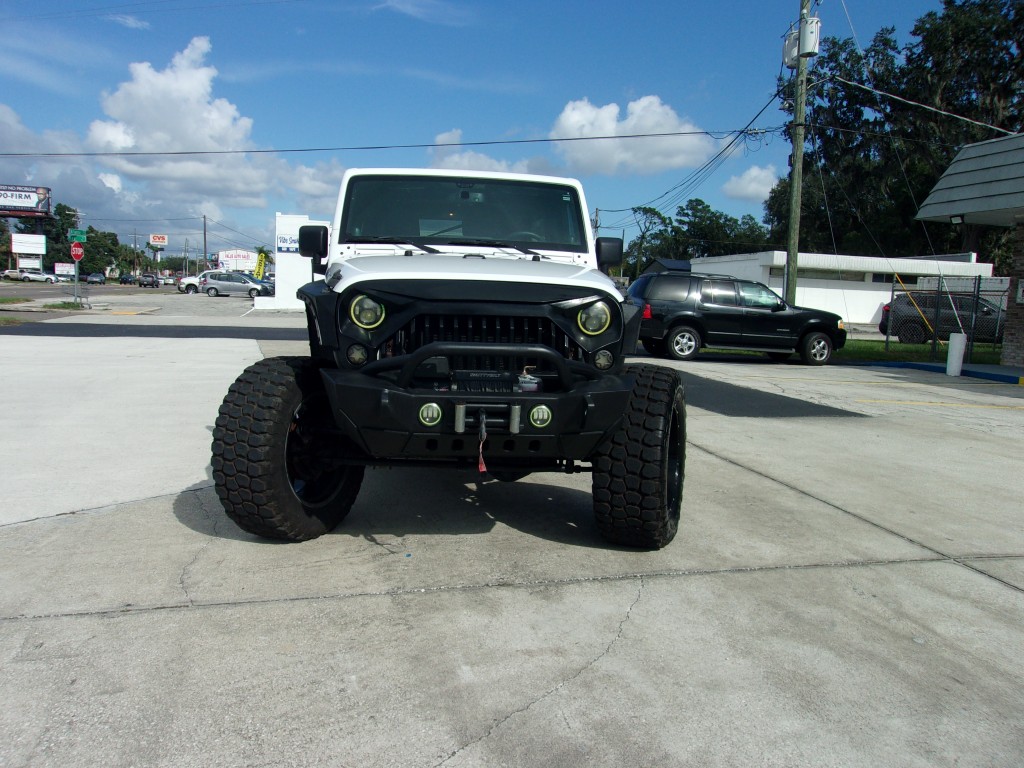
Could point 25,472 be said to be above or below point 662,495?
below

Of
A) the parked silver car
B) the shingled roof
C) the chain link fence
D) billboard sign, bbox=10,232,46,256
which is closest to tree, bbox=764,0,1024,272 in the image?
the chain link fence

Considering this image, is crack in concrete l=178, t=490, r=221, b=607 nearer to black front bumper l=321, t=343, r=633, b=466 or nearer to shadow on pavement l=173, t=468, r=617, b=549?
shadow on pavement l=173, t=468, r=617, b=549

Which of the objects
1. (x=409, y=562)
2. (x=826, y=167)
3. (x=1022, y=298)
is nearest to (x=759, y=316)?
(x=1022, y=298)

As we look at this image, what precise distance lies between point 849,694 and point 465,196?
3629 millimetres

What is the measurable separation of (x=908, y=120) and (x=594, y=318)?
1851 inches

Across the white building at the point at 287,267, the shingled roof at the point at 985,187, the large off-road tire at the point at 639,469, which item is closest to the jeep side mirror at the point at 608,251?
the large off-road tire at the point at 639,469

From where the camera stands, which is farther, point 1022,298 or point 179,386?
point 1022,298

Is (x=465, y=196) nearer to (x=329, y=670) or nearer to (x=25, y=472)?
(x=329, y=670)

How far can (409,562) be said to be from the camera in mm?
4023

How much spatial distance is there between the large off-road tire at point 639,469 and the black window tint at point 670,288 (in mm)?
13123

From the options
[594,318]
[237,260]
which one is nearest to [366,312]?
[594,318]

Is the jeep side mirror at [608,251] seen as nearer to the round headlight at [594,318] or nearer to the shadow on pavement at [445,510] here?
the round headlight at [594,318]

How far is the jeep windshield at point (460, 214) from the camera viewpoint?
16.6 ft

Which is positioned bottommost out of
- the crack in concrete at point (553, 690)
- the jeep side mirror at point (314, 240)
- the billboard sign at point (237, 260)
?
the crack in concrete at point (553, 690)
